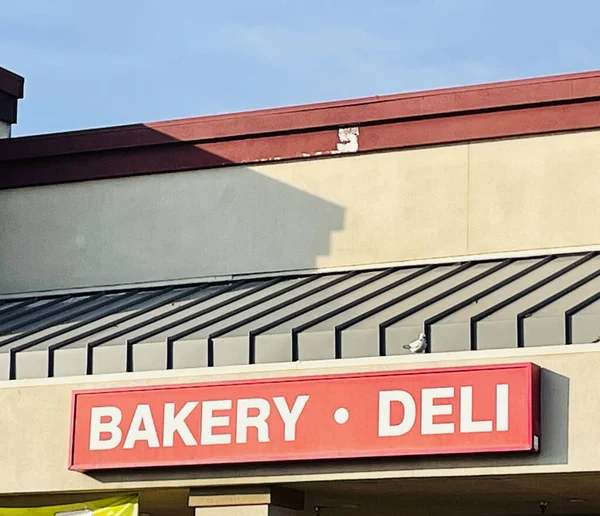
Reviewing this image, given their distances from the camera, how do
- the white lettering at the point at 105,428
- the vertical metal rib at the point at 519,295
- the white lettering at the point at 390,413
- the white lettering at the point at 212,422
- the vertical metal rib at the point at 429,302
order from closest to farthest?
the white lettering at the point at 390,413, the vertical metal rib at the point at 519,295, the white lettering at the point at 212,422, the vertical metal rib at the point at 429,302, the white lettering at the point at 105,428

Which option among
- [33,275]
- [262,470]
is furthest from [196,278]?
[262,470]

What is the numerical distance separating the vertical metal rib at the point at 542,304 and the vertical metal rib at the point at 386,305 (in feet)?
4.43

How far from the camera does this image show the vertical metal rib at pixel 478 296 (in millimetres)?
14227

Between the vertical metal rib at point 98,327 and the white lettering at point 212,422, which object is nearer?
the white lettering at point 212,422

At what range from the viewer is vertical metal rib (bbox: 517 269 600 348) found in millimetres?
13719

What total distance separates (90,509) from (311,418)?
2916mm

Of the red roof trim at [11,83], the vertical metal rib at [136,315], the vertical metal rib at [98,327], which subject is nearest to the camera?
the vertical metal rib at [136,315]

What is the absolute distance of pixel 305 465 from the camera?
45.6ft

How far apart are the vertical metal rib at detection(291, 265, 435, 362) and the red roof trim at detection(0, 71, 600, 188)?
1.73 m

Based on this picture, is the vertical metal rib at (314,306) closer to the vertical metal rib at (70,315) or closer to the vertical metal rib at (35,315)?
the vertical metal rib at (70,315)

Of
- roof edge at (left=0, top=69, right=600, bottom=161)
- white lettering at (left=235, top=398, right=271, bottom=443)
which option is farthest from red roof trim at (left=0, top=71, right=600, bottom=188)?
white lettering at (left=235, top=398, right=271, bottom=443)

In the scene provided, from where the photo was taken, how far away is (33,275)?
1994cm

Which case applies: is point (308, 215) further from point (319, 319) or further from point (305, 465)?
point (305, 465)

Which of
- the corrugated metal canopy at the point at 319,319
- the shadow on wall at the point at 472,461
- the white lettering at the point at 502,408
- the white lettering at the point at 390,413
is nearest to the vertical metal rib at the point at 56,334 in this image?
the corrugated metal canopy at the point at 319,319
